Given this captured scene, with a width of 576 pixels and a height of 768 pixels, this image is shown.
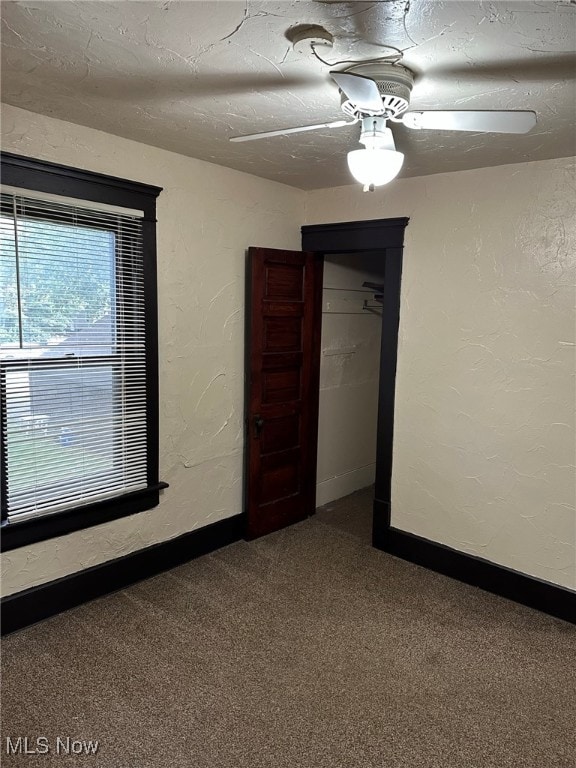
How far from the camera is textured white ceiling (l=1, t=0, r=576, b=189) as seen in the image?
153 centimetres

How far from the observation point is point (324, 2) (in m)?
1.47

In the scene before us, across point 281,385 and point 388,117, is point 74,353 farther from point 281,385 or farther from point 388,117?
point 388,117

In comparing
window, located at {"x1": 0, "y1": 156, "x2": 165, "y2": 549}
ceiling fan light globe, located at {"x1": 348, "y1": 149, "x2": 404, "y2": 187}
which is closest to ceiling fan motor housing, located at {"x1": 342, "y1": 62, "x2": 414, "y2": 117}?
ceiling fan light globe, located at {"x1": 348, "y1": 149, "x2": 404, "y2": 187}

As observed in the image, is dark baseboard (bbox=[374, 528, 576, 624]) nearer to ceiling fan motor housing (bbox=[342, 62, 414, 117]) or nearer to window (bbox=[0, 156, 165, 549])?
window (bbox=[0, 156, 165, 549])

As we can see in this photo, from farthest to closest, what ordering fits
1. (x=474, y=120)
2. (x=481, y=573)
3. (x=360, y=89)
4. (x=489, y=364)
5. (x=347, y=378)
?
(x=347, y=378) < (x=481, y=573) < (x=489, y=364) < (x=474, y=120) < (x=360, y=89)

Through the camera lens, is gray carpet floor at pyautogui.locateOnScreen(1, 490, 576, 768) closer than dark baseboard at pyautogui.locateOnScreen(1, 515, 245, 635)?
Yes

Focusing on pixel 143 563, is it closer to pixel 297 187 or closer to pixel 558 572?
pixel 558 572

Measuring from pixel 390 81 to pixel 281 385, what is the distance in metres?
2.33

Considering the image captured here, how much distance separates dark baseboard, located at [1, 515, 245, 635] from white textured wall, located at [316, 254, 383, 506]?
1110 mm

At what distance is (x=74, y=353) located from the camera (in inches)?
109

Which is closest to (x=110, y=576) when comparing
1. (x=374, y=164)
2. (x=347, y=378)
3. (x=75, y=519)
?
(x=75, y=519)

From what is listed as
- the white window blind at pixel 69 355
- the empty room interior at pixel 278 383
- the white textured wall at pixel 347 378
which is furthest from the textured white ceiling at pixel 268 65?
the white textured wall at pixel 347 378

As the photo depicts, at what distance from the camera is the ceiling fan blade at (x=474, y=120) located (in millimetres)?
1729

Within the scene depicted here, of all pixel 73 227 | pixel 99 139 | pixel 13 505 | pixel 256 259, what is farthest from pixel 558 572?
pixel 99 139
